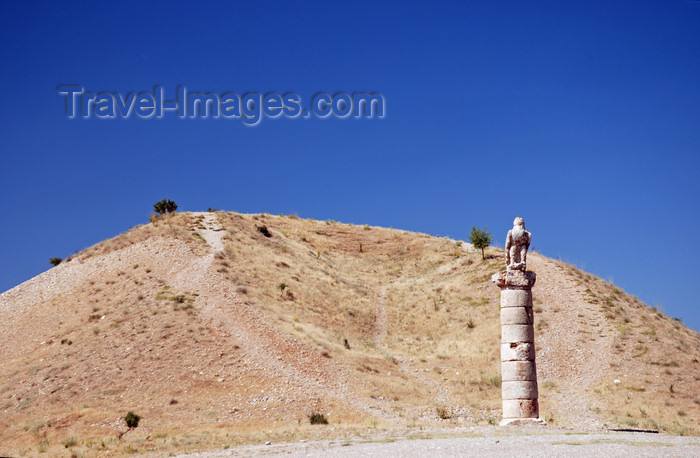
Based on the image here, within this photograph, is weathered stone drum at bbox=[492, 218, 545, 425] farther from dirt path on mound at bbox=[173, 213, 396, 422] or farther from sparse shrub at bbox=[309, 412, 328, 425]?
sparse shrub at bbox=[309, 412, 328, 425]

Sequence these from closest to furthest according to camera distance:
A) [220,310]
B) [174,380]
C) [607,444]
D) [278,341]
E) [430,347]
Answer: [607,444] → [174,380] → [278,341] → [220,310] → [430,347]

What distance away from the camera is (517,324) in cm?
2092

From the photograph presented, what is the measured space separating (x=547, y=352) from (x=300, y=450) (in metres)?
21.2

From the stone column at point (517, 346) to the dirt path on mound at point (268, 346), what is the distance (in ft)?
20.7

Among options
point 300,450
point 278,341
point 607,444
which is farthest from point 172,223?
point 607,444

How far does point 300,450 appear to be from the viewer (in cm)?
1717

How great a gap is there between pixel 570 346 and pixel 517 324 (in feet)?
52.2

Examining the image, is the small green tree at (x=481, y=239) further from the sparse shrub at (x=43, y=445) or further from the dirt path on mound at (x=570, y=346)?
the sparse shrub at (x=43, y=445)

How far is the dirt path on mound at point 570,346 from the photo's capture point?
92.2 ft

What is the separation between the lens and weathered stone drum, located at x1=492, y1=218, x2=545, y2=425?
2059 centimetres

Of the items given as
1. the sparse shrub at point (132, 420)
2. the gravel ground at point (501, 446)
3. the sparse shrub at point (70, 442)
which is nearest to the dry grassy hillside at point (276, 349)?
the sparse shrub at point (70, 442)

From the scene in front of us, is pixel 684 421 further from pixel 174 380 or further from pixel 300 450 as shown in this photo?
pixel 174 380

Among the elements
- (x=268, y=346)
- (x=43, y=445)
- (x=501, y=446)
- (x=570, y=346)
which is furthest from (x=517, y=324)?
(x=43, y=445)

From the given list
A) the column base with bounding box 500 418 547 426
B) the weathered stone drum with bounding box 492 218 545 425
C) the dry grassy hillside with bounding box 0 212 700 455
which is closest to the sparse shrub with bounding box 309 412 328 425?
the dry grassy hillside with bounding box 0 212 700 455
